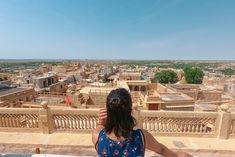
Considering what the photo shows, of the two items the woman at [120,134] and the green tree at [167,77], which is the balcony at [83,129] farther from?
the green tree at [167,77]

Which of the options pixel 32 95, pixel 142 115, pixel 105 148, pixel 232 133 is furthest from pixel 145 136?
pixel 32 95

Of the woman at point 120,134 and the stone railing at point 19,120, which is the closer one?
the woman at point 120,134

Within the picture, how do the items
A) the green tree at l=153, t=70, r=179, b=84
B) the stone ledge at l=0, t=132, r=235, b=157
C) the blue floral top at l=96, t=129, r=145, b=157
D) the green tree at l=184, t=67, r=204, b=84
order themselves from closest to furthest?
the blue floral top at l=96, t=129, r=145, b=157 → the stone ledge at l=0, t=132, r=235, b=157 → the green tree at l=153, t=70, r=179, b=84 → the green tree at l=184, t=67, r=204, b=84

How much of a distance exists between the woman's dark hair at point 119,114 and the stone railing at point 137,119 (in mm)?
3634

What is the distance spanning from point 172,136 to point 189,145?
60 cm

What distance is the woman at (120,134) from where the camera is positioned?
4.78 ft

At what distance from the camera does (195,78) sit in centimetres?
4247

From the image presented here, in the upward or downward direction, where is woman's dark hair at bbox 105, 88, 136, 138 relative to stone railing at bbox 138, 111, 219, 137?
upward

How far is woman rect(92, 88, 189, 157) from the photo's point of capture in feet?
4.78

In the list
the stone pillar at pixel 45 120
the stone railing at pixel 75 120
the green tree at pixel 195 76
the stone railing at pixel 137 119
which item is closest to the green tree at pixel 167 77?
the green tree at pixel 195 76

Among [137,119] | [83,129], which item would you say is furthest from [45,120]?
[137,119]

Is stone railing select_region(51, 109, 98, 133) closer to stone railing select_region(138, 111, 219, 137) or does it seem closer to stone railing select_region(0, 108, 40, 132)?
stone railing select_region(0, 108, 40, 132)

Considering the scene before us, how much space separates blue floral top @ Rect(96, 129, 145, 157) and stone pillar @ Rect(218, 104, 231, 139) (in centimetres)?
460

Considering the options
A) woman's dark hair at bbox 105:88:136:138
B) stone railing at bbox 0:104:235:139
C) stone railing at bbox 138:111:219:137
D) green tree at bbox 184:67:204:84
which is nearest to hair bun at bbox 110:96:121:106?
woman's dark hair at bbox 105:88:136:138
